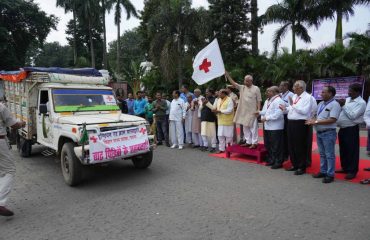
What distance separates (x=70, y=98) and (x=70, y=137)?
5.03 feet

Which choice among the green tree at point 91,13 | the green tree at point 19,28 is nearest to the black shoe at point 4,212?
the green tree at point 19,28

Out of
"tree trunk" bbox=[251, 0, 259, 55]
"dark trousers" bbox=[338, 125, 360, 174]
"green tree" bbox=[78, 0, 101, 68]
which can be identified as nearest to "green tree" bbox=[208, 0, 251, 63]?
"tree trunk" bbox=[251, 0, 259, 55]

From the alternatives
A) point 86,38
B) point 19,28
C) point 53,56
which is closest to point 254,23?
point 19,28

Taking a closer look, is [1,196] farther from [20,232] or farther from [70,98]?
[70,98]

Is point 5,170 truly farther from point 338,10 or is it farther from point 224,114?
point 338,10

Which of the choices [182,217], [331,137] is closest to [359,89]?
[331,137]

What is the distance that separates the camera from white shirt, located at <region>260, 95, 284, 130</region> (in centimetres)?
663

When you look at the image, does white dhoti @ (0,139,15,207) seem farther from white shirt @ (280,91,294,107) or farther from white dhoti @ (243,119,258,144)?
white shirt @ (280,91,294,107)

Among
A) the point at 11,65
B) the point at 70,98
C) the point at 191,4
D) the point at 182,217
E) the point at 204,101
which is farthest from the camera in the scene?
the point at 11,65

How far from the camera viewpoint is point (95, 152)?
5.52 m

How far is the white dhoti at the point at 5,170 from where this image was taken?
Result: 14.8 ft

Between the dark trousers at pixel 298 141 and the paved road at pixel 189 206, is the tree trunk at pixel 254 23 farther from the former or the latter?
the paved road at pixel 189 206

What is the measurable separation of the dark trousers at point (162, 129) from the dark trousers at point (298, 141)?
188 inches

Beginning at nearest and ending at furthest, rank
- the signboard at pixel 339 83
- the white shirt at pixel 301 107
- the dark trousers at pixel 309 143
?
the white shirt at pixel 301 107 → the dark trousers at pixel 309 143 → the signboard at pixel 339 83
